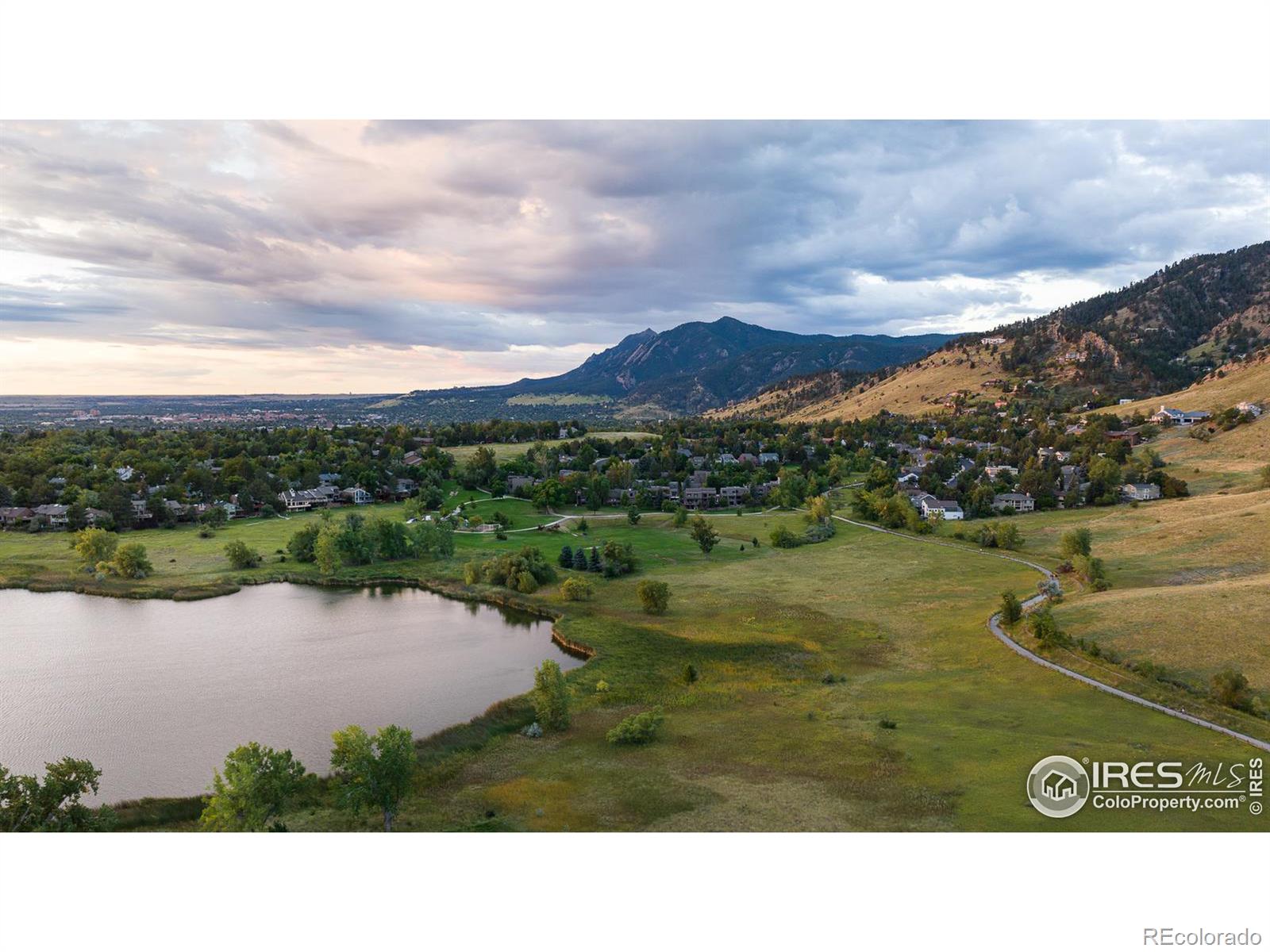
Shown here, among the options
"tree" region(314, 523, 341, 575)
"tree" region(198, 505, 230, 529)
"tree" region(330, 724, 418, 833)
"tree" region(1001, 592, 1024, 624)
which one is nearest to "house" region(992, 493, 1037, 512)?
"tree" region(1001, 592, 1024, 624)

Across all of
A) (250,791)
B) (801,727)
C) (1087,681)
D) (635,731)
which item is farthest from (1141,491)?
(250,791)

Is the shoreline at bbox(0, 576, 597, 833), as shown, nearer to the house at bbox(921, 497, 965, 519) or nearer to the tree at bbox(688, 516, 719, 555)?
the tree at bbox(688, 516, 719, 555)

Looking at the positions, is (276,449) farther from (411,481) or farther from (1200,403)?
(1200,403)

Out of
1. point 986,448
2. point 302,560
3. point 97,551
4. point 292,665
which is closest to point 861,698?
point 292,665

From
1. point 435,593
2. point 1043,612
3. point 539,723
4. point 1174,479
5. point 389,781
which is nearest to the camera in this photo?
point 389,781

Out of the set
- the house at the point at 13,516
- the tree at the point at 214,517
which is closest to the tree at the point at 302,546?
the tree at the point at 214,517

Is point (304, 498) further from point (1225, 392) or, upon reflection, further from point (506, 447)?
point (1225, 392)

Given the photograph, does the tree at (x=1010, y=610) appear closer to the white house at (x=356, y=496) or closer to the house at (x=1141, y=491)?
the house at (x=1141, y=491)

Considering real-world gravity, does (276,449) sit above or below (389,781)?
above
